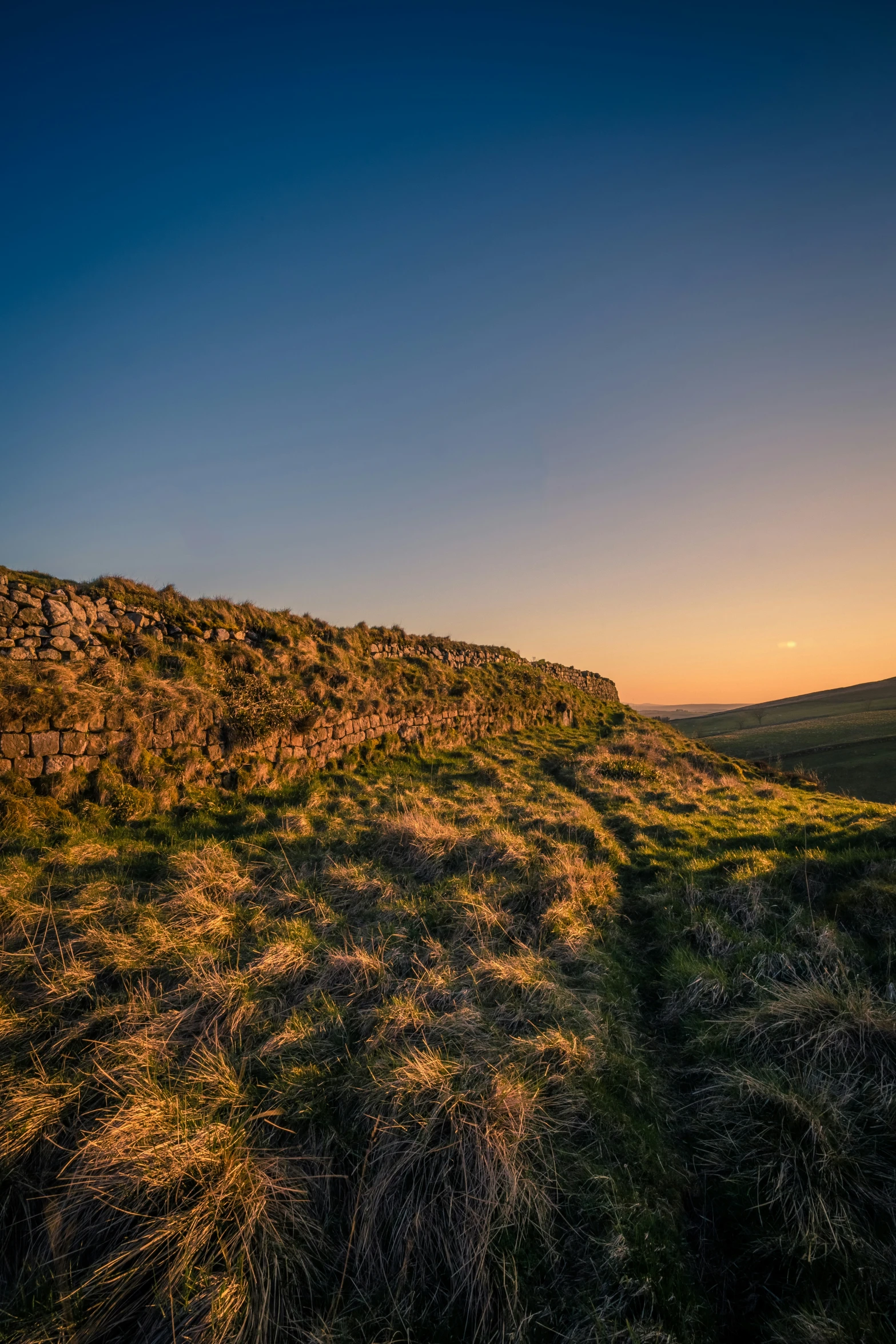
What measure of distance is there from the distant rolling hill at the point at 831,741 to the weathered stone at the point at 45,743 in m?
25.4

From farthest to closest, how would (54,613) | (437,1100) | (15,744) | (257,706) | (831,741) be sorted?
(831,741) < (257,706) < (54,613) < (15,744) < (437,1100)

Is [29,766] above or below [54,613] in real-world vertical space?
below

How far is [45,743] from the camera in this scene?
830cm

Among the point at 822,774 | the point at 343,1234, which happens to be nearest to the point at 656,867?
the point at 343,1234

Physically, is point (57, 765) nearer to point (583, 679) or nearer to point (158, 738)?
point (158, 738)

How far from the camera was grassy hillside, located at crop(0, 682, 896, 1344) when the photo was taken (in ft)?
9.14

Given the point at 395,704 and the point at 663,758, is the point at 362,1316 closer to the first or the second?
the point at 395,704

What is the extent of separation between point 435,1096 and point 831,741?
116ft

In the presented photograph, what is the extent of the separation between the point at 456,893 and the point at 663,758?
633 inches

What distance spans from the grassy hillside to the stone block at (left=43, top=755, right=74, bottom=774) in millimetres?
463

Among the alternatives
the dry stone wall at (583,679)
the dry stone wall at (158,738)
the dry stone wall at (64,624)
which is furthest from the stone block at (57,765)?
the dry stone wall at (583,679)

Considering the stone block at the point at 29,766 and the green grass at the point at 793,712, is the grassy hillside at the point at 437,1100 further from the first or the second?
the green grass at the point at 793,712

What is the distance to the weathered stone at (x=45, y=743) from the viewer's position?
26.9 ft

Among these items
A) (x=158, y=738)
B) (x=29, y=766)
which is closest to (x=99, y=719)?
(x=158, y=738)
